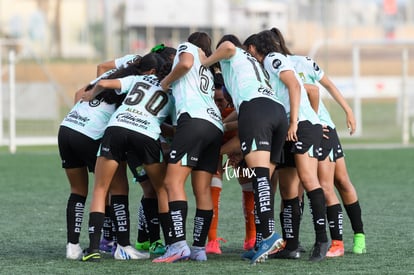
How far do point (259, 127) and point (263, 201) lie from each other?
0.56 metres

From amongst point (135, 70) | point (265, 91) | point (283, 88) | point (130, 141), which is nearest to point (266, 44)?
point (283, 88)

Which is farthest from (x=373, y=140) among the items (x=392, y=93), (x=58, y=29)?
(x=58, y=29)

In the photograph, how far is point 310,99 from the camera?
25.4 ft

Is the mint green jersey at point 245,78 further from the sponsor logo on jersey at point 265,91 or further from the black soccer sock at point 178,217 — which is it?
the black soccer sock at point 178,217

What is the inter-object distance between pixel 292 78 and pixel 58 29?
139ft

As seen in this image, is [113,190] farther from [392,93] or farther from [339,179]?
[392,93]

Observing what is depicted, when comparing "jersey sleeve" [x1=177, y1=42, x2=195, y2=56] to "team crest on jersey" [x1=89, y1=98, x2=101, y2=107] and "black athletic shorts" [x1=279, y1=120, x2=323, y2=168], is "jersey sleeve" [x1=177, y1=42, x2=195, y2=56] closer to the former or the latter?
"team crest on jersey" [x1=89, y1=98, x2=101, y2=107]

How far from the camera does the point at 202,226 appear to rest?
745 cm

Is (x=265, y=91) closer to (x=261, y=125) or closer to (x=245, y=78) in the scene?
(x=245, y=78)

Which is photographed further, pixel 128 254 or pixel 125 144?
pixel 128 254

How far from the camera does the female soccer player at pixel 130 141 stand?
7352 millimetres

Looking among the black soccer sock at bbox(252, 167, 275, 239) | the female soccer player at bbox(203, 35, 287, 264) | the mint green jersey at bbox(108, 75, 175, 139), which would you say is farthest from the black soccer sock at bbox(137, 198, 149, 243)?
the black soccer sock at bbox(252, 167, 275, 239)

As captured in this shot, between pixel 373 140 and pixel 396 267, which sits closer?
pixel 396 267

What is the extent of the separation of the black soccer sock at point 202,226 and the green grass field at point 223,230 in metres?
0.18
